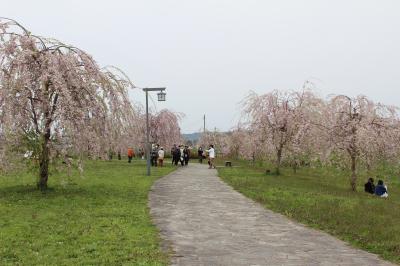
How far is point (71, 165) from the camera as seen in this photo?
16.8 meters

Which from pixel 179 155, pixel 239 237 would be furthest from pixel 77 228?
pixel 179 155

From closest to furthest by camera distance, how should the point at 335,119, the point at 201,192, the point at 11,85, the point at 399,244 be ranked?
the point at 399,244
the point at 11,85
the point at 201,192
the point at 335,119

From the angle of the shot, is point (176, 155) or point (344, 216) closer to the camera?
point (344, 216)

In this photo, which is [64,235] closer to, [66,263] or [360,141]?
[66,263]

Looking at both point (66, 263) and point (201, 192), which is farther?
point (201, 192)

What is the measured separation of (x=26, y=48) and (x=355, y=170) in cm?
1731

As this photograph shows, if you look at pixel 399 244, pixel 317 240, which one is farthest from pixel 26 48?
pixel 399 244

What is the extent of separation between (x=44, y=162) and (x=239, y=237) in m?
10.3

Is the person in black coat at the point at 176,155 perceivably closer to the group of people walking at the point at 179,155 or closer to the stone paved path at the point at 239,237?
the group of people walking at the point at 179,155

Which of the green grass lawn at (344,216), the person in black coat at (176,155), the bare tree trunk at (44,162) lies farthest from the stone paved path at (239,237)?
the person in black coat at (176,155)

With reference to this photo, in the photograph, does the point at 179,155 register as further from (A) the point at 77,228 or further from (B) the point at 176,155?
(A) the point at 77,228

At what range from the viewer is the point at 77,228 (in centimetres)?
1116

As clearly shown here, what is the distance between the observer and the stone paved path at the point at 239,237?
8.52 meters

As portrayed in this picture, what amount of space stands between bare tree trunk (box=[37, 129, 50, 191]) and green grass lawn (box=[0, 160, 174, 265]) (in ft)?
1.48
